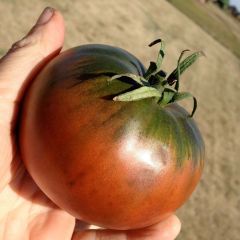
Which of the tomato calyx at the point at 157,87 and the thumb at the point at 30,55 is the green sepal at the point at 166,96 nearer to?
the tomato calyx at the point at 157,87

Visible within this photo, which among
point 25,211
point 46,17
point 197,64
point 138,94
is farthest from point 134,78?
point 197,64

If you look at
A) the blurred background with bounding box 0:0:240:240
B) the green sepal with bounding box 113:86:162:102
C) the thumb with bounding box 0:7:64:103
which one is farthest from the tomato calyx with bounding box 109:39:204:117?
the blurred background with bounding box 0:0:240:240

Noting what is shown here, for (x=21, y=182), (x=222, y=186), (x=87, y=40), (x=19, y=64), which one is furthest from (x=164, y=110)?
(x=87, y=40)

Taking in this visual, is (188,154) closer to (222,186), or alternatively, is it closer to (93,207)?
(93,207)

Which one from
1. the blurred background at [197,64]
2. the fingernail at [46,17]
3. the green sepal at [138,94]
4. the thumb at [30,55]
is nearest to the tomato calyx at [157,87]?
the green sepal at [138,94]

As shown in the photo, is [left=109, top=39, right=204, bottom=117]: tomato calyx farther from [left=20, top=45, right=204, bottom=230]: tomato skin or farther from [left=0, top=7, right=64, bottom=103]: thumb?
[left=0, top=7, right=64, bottom=103]: thumb

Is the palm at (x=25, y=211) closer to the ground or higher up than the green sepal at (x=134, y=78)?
closer to the ground

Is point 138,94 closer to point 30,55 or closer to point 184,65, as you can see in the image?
point 184,65
